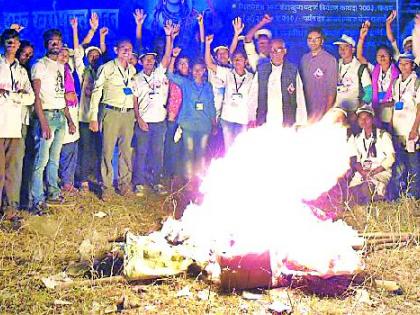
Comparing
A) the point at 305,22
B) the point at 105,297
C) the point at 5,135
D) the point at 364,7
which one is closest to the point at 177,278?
the point at 105,297

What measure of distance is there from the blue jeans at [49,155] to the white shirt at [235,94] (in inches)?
112

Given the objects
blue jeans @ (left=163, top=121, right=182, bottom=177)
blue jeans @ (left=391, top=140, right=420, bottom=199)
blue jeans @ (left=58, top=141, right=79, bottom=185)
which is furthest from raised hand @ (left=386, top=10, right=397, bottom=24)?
blue jeans @ (left=58, top=141, right=79, bottom=185)

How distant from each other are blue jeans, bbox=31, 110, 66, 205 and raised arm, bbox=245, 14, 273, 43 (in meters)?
3.61

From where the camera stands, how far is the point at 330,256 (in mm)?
6254

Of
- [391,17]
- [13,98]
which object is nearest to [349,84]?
[391,17]

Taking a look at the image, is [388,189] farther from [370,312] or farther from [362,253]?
[370,312]

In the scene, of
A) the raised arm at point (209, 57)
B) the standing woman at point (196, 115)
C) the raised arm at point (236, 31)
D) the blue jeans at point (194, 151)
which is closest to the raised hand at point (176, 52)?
the standing woman at point (196, 115)

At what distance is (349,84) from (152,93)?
11.5 feet

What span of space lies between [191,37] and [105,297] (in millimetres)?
5632

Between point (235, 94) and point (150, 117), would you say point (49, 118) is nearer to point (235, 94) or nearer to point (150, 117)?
point (150, 117)

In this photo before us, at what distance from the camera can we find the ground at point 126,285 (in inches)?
225

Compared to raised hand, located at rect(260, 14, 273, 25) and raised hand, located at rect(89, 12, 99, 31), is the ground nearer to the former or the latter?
raised hand, located at rect(89, 12, 99, 31)

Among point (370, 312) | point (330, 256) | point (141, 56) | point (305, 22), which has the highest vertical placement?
point (305, 22)

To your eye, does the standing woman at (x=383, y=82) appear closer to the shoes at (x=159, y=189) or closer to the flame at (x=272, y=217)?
the flame at (x=272, y=217)
